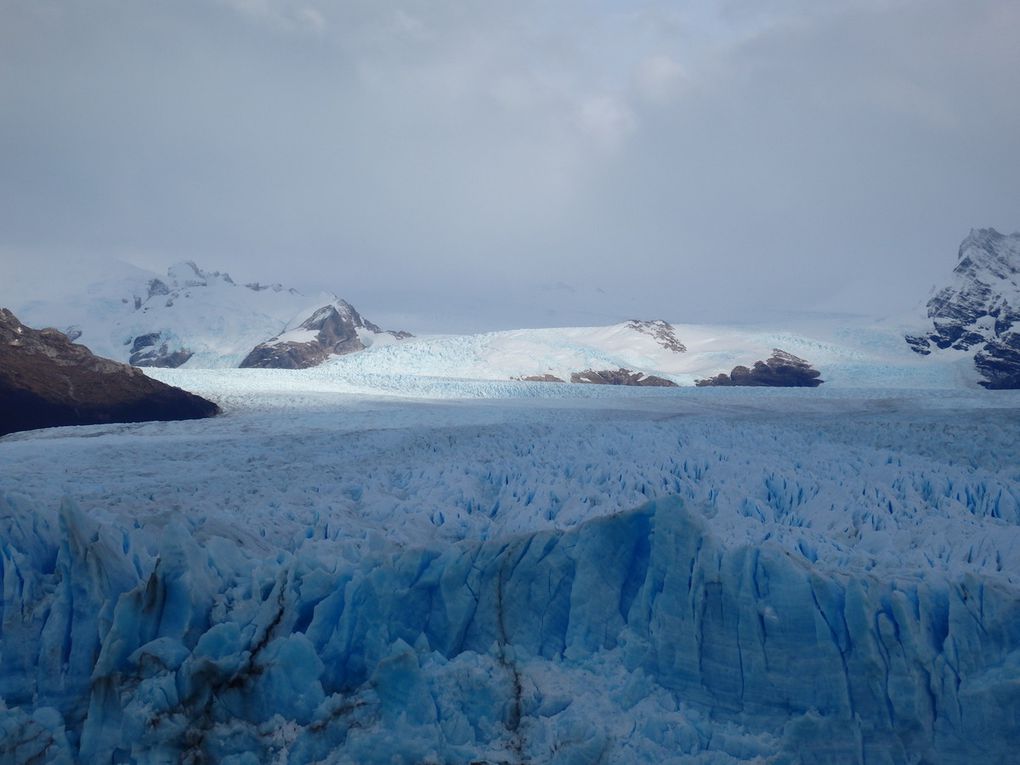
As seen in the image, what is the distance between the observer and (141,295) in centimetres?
8831

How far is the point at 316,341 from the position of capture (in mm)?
56719

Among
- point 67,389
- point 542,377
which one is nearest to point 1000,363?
point 542,377

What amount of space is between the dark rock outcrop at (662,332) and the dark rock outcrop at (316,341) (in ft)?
71.2

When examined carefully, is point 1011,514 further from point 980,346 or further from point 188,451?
point 980,346

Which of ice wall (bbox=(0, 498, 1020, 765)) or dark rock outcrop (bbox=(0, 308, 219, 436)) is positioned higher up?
dark rock outcrop (bbox=(0, 308, 219, 436))

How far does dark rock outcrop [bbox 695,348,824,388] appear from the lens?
34938 mm

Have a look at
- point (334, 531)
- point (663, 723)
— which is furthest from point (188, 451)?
point (663, 723)

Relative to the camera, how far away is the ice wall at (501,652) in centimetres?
513

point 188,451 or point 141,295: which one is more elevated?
point 141,295

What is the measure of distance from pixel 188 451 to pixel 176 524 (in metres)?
6.59

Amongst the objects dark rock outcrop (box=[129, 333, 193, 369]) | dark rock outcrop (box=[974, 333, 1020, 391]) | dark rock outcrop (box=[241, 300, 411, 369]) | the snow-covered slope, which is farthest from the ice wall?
dark rock outcrop (box=[129, 333, 193, 369])

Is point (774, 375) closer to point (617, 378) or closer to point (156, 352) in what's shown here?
point (617, 378)

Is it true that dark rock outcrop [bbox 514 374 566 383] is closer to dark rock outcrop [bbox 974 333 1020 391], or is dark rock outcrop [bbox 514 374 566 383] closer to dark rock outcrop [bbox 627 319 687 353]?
dark rock outcrop [bbox 627 319 687 353]

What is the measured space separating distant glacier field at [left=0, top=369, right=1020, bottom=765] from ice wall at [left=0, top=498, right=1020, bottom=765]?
0.02m
